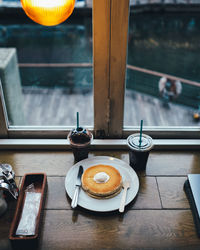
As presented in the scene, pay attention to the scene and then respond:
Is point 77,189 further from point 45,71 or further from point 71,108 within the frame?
point 71,108

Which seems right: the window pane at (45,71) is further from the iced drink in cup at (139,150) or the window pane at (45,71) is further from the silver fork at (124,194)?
the silver fork at (124,194)

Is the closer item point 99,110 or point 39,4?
point 39,4

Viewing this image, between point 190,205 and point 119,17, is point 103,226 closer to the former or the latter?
point 190,205

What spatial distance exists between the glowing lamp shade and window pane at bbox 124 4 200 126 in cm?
117

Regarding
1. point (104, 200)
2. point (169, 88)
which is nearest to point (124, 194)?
point (104, 200)

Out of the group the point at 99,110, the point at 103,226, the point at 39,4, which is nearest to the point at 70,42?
the point at 99,110

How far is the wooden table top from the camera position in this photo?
805mm

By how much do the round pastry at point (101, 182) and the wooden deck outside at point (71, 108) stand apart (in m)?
1.47

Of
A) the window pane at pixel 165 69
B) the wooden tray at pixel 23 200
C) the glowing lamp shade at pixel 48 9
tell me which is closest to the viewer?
the glowing lamp shade at pixel 48 9

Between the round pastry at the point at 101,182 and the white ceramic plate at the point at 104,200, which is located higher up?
the round pastry at the point at 101,182

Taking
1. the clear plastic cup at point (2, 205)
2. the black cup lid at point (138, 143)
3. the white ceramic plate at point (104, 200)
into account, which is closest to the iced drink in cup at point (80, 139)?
the white ceramic plate at point (104, 200)

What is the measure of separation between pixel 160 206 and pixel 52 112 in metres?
2.14

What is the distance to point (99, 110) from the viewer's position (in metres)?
1.17

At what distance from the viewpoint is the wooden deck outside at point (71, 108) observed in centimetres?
254
